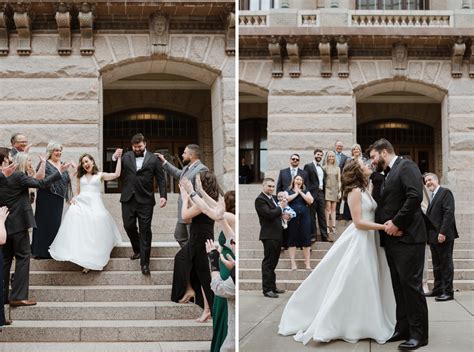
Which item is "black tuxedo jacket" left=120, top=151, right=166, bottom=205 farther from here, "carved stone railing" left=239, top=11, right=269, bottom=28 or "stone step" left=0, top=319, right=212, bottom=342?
"carved stone railing" left=239, top=11, right=269, bottom=28

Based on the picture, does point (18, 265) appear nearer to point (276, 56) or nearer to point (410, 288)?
point (410, 288)

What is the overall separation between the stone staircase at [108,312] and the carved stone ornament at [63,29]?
7601 mm

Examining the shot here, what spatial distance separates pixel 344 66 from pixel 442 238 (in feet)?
31.4

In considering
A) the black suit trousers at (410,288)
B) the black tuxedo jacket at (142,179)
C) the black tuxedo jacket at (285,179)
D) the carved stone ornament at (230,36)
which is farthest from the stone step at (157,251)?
the carved stone ornament at (230,36)

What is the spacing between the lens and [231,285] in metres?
6.63

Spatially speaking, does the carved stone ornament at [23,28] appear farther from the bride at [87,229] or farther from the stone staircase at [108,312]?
the stone staircase at [108,312]

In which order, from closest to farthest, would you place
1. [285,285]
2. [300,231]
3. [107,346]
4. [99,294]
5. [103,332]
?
[107,346] → [103,332] → [99,294] → [285,285] → [300,231]

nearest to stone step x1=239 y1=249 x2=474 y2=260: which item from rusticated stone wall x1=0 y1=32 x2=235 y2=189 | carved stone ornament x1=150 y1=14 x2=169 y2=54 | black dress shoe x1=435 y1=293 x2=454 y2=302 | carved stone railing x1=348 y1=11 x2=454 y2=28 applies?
black dress shoe x1=435 y1=293 x2=454 y2=302

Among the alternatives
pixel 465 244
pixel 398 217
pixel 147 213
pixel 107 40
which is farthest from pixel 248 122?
pixel 398 217

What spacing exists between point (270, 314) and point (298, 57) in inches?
430

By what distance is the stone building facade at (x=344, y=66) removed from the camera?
17922mm

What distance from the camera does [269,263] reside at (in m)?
9.23

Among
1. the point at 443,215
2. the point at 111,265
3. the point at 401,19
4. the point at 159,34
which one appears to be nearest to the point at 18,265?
the point at 111,265

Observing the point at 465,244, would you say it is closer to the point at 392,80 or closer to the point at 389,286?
the point at 389,286
